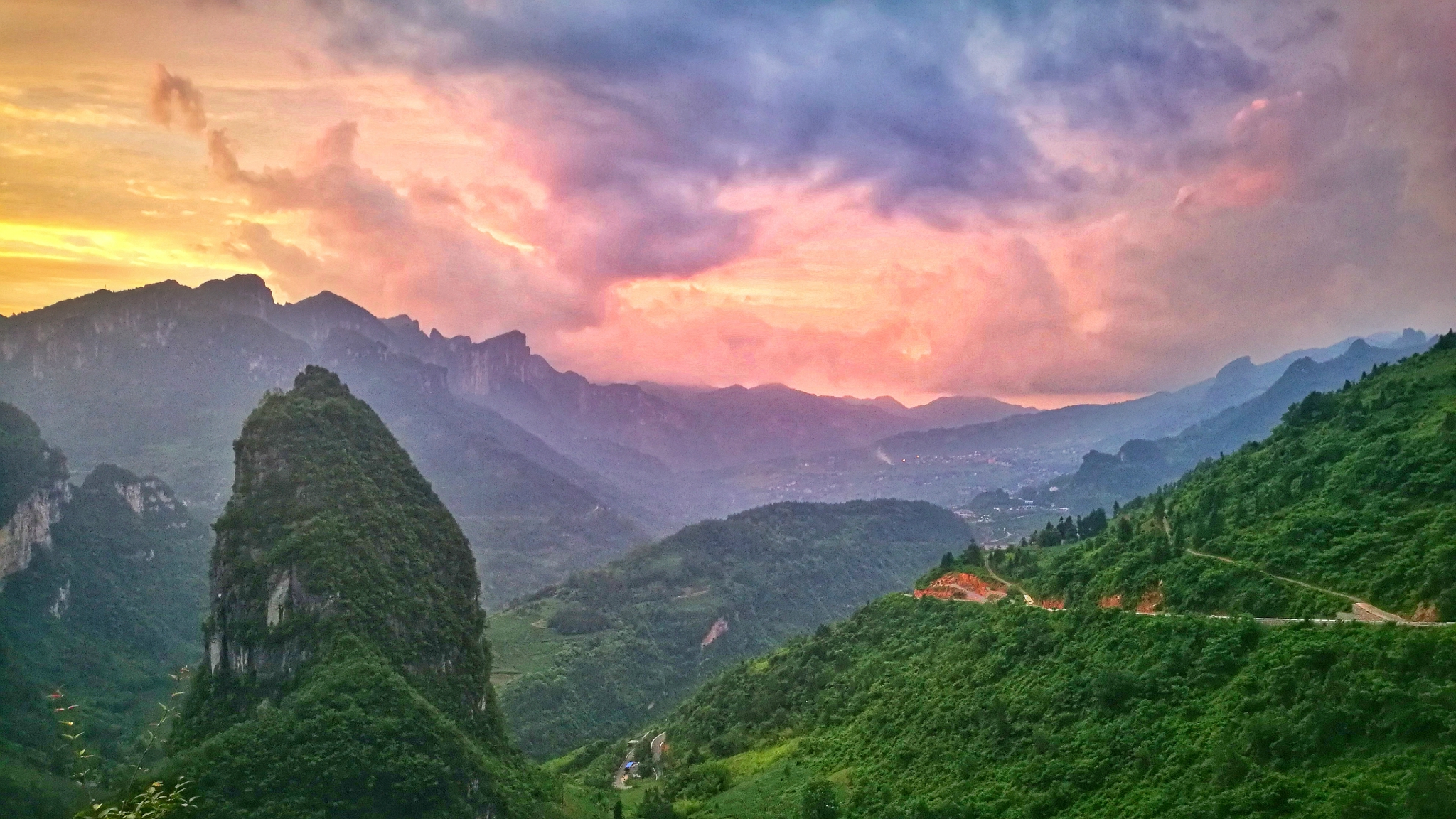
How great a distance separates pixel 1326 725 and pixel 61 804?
79.1 meters

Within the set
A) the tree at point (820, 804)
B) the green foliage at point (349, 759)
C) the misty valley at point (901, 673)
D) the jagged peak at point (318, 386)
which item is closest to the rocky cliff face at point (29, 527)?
the misty valley at point (901, 673)

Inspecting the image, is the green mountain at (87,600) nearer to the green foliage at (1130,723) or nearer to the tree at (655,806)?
the tree at (655,806)

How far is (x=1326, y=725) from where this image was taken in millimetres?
29953

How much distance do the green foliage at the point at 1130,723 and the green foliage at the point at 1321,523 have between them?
4545 millimetres

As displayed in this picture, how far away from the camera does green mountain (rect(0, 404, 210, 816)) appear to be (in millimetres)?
92438

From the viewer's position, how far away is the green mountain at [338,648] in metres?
53.1

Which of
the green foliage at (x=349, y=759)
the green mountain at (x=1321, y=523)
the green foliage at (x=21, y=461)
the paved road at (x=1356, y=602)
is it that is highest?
the green foliage at (x=21, y=461)

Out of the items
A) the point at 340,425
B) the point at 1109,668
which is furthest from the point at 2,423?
the point at 1109,668

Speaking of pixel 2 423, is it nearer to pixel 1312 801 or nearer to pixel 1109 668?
pixel 1109 668

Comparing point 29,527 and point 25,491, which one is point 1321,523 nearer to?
point 25,491

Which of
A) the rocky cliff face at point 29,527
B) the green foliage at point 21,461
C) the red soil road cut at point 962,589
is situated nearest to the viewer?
the red soil road cut at point 962,589

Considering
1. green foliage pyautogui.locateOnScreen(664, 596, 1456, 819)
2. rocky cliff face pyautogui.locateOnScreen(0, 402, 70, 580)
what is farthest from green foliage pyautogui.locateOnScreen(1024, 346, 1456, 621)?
rocky cliff face pyautogui.locateOnScreen(0, 402, 70, 580)

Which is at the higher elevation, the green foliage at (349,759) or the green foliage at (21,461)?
the green foliage at (21,461)

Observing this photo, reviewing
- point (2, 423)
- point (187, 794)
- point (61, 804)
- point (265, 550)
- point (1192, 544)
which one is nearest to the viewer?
point (187, 794)
